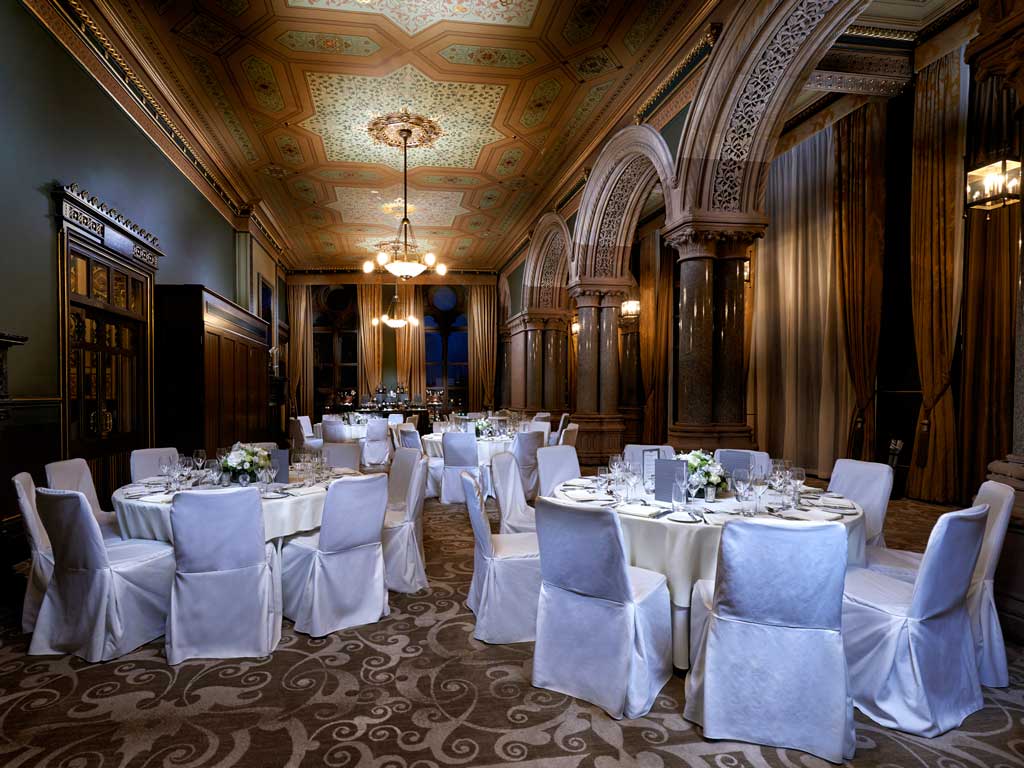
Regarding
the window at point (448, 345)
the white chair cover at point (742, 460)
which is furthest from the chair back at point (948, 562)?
the window at point (448, 345)

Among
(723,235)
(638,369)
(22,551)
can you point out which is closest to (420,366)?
(638,369)

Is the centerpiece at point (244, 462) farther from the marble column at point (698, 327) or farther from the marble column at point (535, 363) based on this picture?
the marble column at point (535, 363)

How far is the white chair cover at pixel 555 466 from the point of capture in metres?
4.48

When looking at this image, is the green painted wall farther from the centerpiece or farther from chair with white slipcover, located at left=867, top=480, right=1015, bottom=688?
chair with white slipcover, located at left=867, top=480, right=1015, bottom=688

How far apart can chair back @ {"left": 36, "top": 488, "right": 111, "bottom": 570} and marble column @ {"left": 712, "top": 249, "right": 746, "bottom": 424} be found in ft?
16.0

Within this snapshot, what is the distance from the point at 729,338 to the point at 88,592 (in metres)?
5.17

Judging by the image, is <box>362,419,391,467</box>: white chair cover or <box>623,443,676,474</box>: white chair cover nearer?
<box>623,443,676,474</box>: white chair cover

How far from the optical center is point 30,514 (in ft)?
10.3

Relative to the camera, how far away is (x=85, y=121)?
16.4 feet

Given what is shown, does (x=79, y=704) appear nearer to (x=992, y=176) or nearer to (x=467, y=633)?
(x=467, y=633)

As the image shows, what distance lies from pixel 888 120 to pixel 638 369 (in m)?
6.04

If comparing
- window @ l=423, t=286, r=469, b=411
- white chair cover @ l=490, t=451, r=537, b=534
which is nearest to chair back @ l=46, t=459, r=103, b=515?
white chair cover @ l=490, t=451, r=537, b=534

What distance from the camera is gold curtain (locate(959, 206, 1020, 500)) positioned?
553 cm

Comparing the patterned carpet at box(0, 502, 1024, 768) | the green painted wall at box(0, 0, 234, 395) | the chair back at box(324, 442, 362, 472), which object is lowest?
the patterned carpet at box(0, 502, 1024, 768)
